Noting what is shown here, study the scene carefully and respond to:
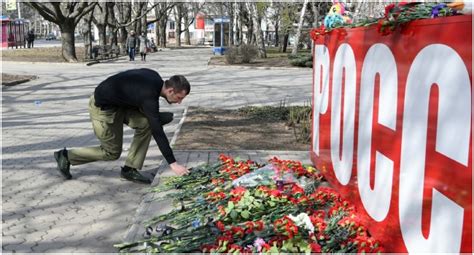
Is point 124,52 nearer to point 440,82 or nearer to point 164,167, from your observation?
point 164,167

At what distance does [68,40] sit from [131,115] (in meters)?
25.2

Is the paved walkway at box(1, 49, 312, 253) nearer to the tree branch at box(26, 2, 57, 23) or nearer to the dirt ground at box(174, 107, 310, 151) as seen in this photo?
the dirt ground at box(174, 107, 310, 151)

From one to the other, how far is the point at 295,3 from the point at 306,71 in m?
→ 15.0

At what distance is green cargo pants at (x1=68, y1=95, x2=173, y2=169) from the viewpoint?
5703 millimetres

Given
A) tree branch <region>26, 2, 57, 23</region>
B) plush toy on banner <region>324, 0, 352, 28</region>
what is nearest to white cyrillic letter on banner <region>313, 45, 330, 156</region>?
plush toy on banner <region>324, 0, 352, 28</region>

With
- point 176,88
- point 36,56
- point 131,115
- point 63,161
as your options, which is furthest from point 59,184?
point 36,56

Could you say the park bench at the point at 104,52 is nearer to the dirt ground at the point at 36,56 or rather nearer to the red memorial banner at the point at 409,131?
the dirt ground at the point at 36,56

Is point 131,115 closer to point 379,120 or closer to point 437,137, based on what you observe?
point 379,120

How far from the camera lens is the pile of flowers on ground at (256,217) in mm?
3758

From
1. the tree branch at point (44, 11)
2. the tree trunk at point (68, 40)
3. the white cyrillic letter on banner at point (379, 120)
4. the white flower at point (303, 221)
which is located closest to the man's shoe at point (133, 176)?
the white flower at point (303, 221)

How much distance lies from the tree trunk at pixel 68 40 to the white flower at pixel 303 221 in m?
26.9

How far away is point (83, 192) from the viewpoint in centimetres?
575

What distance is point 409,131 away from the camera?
10.3 ft

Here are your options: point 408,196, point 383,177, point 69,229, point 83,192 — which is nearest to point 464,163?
point 408,196
